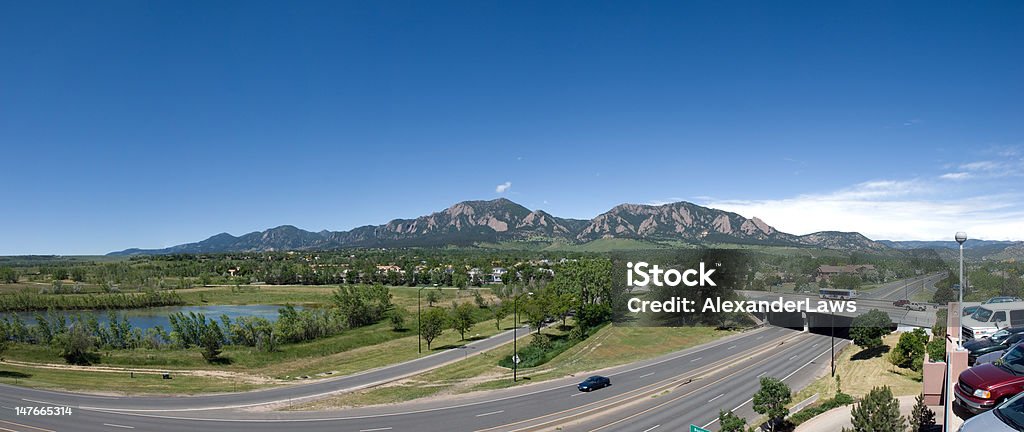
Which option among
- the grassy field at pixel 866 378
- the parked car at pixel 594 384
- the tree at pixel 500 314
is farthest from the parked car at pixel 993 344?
the tree at pixel 500 314

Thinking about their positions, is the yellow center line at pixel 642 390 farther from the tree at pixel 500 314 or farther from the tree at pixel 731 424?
the tree at pixel 500 314

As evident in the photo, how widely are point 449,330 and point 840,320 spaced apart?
47.7 metres

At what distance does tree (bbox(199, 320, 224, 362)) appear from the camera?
50.7 m

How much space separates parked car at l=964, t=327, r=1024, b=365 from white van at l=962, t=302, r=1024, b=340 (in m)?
3.92

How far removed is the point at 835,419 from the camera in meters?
20.5

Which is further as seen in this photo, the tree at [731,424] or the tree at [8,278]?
the tree at [8,278]

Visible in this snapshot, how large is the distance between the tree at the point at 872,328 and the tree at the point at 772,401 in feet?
50.9

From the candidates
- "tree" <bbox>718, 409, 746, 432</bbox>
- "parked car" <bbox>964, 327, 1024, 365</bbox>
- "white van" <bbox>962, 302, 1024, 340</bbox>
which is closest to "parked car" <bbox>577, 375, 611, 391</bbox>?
"tree" <bbox>718, 409, 746, 432</bbox>

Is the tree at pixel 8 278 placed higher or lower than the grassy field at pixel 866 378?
lower

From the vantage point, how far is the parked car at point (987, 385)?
1106cm

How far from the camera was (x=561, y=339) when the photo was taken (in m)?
59.3

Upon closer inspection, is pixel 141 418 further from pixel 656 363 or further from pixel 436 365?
pixel 656 363

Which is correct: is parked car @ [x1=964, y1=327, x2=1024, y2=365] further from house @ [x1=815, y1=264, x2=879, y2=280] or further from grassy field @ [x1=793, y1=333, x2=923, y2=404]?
house @ [x1=815, y1=264, x2=879, y2=280]

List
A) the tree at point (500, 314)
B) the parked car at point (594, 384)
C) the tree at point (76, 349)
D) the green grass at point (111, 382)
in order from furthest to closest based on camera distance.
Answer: the tree at point (500, 314) → the tree at point (76, 349) → the green grass at point (111, 382) → the parked car at point (594, 384)
